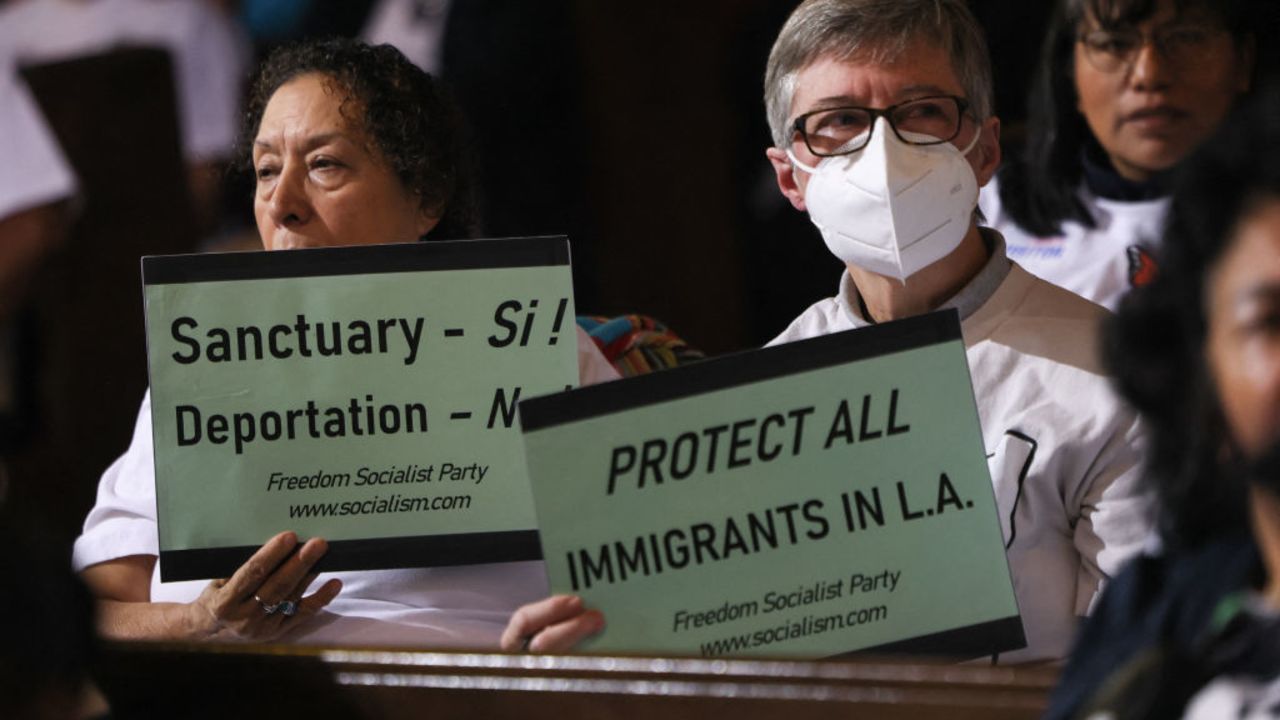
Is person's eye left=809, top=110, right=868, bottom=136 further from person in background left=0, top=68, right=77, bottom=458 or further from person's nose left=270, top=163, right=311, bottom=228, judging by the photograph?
person in background left=0, top=68, right=77, bottom=458

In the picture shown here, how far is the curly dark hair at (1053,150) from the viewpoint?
306cm

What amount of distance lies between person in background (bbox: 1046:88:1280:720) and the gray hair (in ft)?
3.16

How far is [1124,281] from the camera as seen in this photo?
2.92 metres

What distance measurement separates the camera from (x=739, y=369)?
1.84m

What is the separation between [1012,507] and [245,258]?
0.94 metres

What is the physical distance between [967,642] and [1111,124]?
137cm

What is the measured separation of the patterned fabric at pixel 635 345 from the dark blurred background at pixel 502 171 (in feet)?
6.19

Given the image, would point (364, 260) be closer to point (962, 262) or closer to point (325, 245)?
point (325, 245)

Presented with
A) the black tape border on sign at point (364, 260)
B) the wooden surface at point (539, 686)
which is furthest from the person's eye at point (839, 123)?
the wooden surface at point (539, 686)

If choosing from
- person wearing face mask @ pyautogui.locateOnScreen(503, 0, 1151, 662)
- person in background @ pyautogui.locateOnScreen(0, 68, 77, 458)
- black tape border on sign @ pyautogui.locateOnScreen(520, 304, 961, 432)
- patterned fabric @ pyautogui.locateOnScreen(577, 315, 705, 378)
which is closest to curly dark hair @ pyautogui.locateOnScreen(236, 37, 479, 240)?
patterned fabric @ pyautogui.locateOnScreen(577, 315, 705, 378)

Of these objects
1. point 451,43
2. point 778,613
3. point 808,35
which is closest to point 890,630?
point 778,613

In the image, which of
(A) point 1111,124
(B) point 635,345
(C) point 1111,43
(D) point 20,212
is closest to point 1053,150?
(A) point 1111,124

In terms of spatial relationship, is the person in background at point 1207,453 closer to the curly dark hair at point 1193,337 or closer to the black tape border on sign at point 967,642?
the curly dark hair at point 1193,337

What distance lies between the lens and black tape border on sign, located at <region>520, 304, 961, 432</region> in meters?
1.79
